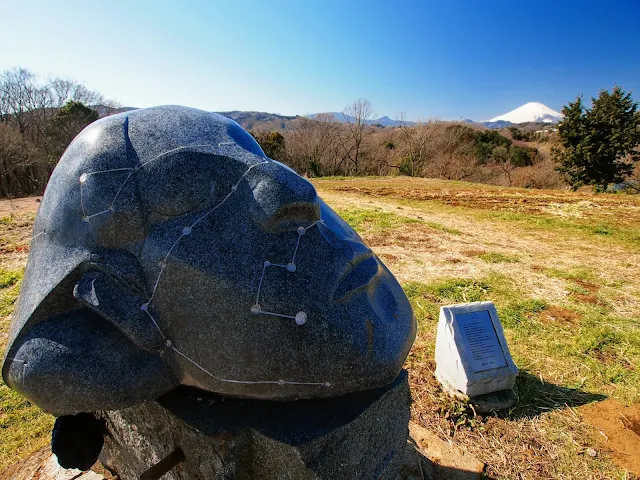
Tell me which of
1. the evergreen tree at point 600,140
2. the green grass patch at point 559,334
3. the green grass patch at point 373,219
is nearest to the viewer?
the green grass patch at point 559,334

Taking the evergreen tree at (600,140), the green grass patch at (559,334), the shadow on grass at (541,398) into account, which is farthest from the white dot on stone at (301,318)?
the evergreen tree at (600,140)

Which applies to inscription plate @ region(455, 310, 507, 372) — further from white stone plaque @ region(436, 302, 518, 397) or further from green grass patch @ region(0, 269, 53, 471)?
green grass patch @ region(0, 269, 53, 471)

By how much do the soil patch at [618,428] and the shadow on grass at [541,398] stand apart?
9 cm

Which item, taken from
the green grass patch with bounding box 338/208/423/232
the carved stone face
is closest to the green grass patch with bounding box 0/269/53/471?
the carved stone face

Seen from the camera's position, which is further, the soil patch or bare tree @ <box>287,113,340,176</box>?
bare tree @ <box>287,113,340,176</box>

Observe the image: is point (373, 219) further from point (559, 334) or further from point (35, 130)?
point (35, 130)

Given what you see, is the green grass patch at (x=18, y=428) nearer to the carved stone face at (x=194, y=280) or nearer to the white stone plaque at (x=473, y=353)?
the carved stone face at (x=194, y=280)

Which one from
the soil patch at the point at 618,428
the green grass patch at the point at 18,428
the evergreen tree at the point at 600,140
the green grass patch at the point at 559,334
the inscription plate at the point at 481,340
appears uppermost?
the evergreen tree at the point at 600,140

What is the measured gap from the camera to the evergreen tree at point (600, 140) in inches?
646

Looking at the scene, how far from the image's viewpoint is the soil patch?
8.22 feet

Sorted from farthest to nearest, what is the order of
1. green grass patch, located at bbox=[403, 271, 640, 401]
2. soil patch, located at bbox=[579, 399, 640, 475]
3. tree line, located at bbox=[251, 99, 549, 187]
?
1. tree line, located at bbox=[251, 99, 549, 187]
2. green grass patch, located at bbox=[403, 271, 640, 401]
3. soil patch, located at bbox=[579, 399, 640, 475]

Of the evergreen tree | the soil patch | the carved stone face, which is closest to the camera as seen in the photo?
the carved stone face

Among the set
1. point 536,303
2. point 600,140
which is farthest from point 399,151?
point 536,303

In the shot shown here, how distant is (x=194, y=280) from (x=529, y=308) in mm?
4460
